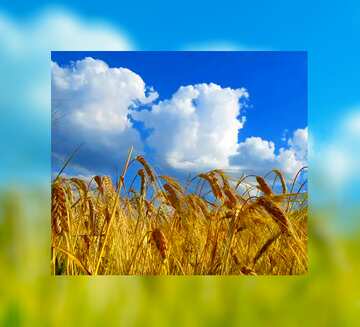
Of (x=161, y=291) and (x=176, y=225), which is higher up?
(x=176, y=225)

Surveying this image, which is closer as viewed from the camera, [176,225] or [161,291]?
[161,291]

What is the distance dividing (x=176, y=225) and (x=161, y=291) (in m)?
0.32

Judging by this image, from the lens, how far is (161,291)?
4316 mm

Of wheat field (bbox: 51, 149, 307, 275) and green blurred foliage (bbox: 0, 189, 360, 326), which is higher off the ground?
wheat field (bbox: 51, 149, 307, 275)

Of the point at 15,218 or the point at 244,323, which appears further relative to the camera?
the point at 15,218

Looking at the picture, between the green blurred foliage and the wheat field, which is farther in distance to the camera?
the wheat field

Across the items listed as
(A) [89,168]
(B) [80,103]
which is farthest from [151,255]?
(B) [80,103]

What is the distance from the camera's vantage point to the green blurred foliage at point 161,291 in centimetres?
419

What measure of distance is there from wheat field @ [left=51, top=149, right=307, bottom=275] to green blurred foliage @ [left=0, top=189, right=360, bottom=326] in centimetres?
6

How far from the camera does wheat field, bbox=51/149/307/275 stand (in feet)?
14.4

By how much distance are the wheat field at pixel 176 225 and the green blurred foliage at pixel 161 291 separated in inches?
2.3

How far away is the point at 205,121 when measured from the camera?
14.5 feet

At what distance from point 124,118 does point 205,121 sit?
1.26 ft

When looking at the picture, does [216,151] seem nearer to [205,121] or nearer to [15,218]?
[205,121]
